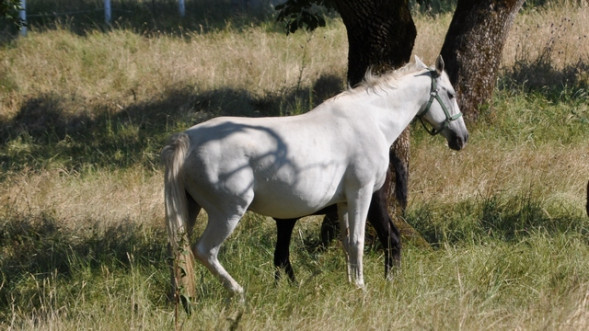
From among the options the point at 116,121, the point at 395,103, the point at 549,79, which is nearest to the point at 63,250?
the point at 395,103

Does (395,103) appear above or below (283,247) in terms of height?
above

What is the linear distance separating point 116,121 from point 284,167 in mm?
7145

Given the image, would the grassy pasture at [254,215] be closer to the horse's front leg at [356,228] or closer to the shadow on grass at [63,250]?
the shadow on grass at [63,250]

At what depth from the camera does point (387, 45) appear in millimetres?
7398

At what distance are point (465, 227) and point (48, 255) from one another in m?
3.44

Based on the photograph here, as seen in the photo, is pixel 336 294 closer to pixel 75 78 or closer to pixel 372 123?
pixel 372 123

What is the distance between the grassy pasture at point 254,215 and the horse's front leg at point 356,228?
0.13m

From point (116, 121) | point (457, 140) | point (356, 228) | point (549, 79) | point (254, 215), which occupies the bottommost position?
point (116, 121)

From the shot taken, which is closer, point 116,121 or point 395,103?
point 395,103

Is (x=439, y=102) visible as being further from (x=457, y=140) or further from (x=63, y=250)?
(x=63, y=250)

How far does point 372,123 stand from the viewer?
6086 mm

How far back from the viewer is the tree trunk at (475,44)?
1040 cm

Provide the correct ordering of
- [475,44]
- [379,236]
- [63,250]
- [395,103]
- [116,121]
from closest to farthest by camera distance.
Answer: [395,103] < [379,236] < [63,250] < [475,44] < [116,121]

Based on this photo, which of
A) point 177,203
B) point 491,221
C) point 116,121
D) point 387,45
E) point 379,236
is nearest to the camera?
point 177,203
